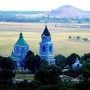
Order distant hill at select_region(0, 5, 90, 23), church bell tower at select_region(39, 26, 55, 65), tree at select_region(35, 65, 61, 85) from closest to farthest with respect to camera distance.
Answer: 1. tree at select_region(35, 65, 61, 85)
2. church bell tower at select_region(39, 26, 55, 65)
3. distant hill at select_region(0, 5, 90, 23)

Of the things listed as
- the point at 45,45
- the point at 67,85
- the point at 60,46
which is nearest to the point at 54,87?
the point at 67,85

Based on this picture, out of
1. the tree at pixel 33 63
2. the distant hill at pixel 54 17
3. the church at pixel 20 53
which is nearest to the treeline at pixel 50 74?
the tree at pixel 33 63

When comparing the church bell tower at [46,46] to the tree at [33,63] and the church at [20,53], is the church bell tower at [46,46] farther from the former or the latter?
the church at [20,53]

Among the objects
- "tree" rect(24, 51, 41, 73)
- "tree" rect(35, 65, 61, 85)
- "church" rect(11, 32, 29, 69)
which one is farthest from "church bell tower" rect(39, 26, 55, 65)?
"tree" rect(35, 65, 61, 85)

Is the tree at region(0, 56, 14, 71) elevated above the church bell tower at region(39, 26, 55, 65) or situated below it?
below

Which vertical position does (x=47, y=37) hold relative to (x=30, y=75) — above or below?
above

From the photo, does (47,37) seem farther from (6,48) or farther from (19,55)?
(6,48)

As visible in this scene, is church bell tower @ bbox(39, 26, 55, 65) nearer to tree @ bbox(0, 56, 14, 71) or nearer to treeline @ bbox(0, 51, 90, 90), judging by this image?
treeline @ bbox(0, 51, 90, 90)

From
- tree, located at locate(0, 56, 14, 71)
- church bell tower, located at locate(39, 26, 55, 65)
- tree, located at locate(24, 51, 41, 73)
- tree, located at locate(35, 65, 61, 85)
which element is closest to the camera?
tree, located at locate(35, 65, 61, 85)

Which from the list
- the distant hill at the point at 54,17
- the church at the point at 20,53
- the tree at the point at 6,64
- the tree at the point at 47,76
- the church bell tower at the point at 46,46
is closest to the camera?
the tree at the point at 47,76
